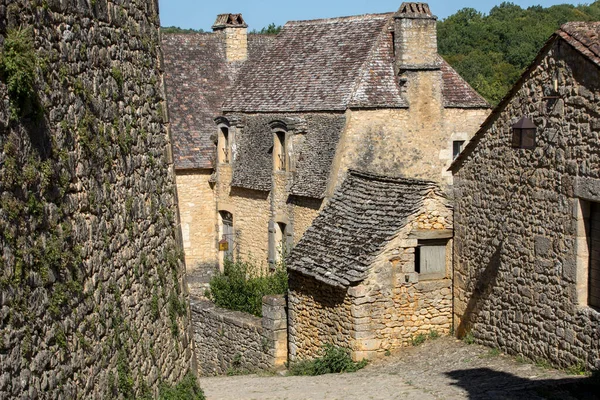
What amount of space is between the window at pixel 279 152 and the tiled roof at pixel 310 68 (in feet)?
2.42

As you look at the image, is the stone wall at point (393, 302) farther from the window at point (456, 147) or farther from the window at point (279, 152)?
the window at point (456, 147)

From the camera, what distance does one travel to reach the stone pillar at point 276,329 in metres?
17.9

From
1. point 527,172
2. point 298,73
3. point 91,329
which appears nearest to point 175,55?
point 298,73

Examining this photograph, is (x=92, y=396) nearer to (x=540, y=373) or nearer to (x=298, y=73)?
(x=540, y=373)

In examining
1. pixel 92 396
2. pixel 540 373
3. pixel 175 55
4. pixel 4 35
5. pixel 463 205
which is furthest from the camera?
pixel 175 55

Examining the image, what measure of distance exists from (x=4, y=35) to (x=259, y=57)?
2353 centimetres

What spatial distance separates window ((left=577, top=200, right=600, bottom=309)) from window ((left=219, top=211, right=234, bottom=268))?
50.7ft

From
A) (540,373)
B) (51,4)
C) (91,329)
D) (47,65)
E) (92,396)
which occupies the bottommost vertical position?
(540,373)

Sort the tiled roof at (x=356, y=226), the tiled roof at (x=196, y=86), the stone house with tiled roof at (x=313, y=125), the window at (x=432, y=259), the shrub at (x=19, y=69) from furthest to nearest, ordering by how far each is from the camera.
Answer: the tiled roof at (x=196, y=86)
the stone house with tiled roof at (x=313, y=125)
the window at (x=432, y=259)
the tiled roof at (x=356, y=226)
the shrub at (x=19, y=69)

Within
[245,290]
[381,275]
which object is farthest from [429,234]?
[245,290]

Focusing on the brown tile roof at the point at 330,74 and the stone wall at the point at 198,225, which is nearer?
the brown tile roof at the point at 330,74

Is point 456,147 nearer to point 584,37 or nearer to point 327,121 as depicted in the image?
point 327,121

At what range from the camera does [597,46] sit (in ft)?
39.6

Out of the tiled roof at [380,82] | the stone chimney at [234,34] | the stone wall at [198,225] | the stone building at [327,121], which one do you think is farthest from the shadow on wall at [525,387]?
the stone chimney at [234,34]
